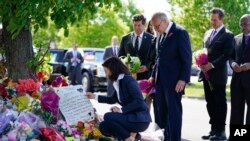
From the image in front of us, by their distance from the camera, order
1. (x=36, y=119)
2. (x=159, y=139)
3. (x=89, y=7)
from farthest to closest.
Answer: (x=159, y=139)
(x=89, y=7)
(x=36, y=119)

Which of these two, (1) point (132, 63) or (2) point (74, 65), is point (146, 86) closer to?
(1) point (132, 63)

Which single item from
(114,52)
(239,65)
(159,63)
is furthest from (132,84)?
(114,52)

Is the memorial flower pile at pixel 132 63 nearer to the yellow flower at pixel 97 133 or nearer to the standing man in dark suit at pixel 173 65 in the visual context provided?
the standing man in dark suit at pixel 173 65

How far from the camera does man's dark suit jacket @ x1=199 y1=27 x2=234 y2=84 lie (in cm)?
830

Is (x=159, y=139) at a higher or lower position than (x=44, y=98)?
lower

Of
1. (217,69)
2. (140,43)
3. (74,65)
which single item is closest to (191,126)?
(217,69)

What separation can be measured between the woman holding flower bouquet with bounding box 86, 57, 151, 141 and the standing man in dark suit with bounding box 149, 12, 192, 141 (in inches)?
26.9

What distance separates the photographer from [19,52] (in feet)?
23.7

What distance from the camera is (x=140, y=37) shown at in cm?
870

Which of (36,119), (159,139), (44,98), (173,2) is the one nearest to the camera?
(36,119)

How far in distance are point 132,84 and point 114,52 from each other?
332 inches

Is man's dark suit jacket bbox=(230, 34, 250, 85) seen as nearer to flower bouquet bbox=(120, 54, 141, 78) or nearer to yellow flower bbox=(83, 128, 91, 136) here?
flower bouquet bbox=(120, 54, 141, 78)

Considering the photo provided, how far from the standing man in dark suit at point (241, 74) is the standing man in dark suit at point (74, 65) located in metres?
10.8

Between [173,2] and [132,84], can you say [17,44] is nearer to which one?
[132,84]
